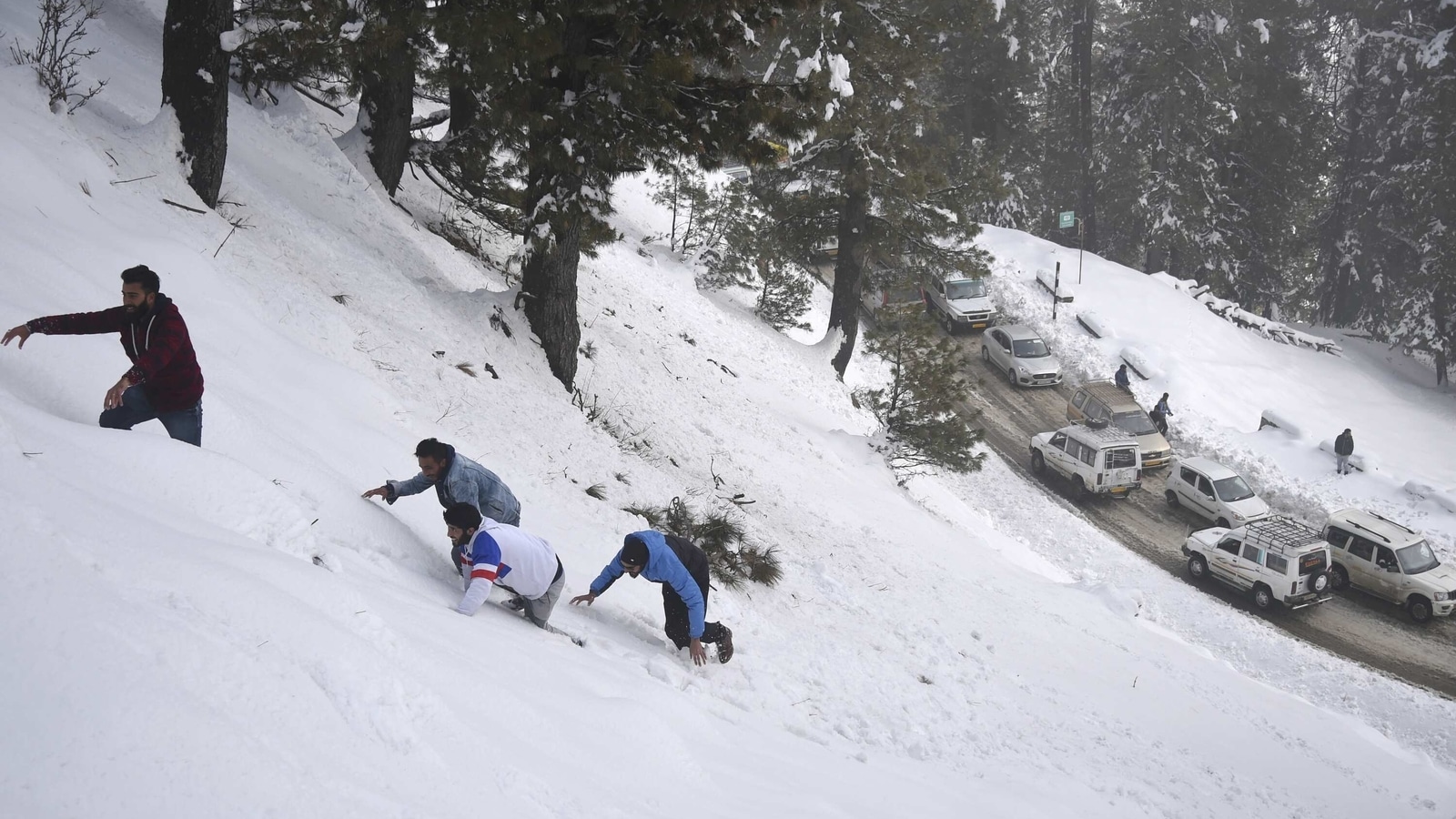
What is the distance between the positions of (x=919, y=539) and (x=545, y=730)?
35.9 feet

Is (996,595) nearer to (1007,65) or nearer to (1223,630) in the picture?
(1223,630)

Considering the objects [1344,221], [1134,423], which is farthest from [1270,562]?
[1344,221]

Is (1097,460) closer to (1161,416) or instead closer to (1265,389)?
(1161,416)

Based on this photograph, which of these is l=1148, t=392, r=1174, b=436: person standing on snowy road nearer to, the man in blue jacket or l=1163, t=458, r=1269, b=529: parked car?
l=1163, t=458, r=1269, b=529: parked car

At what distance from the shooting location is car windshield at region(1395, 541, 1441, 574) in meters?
19.2

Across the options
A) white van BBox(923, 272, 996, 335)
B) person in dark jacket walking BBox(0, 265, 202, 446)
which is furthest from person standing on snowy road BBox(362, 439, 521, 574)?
white van BBox(923, 272, 996, 335)

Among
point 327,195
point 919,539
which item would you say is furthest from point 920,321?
point 327,195

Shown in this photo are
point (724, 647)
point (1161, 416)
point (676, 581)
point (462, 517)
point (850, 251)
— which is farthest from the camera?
point (1161, 416)

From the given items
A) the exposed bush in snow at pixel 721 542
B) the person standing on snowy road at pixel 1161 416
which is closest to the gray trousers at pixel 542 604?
the exposed bush in snow at pixel 721 542

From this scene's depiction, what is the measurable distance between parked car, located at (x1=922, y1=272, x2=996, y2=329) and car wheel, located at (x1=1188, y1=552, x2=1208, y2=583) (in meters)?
14.7

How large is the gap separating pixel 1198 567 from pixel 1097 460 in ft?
12.9

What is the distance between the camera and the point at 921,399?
703 inches

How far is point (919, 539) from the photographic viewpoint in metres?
14.7

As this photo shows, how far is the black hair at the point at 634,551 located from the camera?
6.62 metres
